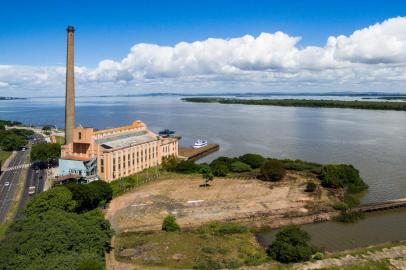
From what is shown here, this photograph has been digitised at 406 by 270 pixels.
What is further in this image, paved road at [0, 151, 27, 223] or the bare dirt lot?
paved road at [0, 151, 27, 223]

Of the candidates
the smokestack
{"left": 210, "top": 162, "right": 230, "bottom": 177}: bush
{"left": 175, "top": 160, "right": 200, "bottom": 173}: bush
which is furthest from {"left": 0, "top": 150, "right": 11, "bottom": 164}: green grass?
{"left": 210, "top": 162, "right": 230, "bottom": 177}: bush

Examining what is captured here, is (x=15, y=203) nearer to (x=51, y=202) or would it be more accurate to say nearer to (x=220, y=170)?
(x=51, y=202)

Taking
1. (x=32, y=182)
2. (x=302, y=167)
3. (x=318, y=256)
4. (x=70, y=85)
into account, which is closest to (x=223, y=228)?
(x=318, y=256)

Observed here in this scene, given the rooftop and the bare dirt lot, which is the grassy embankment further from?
the rooftop

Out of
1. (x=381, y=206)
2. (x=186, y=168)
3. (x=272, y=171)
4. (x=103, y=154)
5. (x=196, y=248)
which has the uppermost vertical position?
(x=103, y=154)

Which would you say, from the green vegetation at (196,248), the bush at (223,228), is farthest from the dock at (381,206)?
the green vegetation at (196,248)
